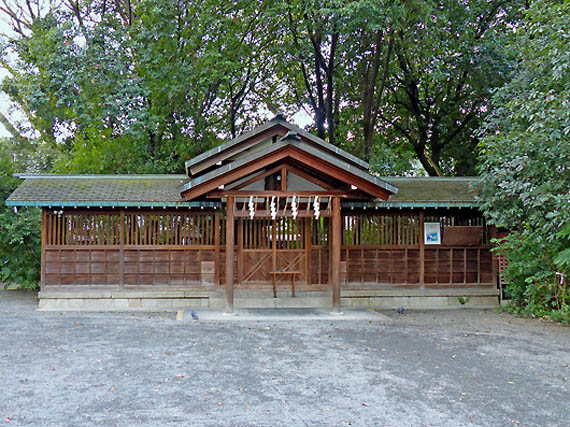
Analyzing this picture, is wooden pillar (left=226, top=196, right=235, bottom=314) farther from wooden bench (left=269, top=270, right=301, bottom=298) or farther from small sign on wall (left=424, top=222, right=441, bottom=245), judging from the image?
small sign on wall (left=424, top=222, right=441, bottom=245)

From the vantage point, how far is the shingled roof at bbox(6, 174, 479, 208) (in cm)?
1099

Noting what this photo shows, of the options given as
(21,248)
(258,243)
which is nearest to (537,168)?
(258,243)

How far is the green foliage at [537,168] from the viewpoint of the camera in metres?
8.86

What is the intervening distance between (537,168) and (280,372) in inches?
266

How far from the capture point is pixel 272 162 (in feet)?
33.2

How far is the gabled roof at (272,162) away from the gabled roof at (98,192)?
0.65 m

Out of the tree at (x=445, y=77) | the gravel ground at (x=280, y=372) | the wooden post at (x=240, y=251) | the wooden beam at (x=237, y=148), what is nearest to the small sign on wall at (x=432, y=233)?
the gravel ground at (x=280, y=372)

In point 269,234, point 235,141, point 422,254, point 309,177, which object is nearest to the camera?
point 309,177

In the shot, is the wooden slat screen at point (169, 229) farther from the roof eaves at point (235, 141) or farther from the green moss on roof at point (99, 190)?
the roof eaves at point (235, 141)

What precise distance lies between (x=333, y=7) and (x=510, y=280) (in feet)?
29.7

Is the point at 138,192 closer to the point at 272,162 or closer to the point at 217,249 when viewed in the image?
the point at 217,249

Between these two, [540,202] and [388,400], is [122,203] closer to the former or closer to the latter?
[388,400]

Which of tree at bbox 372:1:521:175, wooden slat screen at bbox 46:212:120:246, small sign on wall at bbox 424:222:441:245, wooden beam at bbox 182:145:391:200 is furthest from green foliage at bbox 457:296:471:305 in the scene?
wooden slat screen at bbox 46:212:120:246

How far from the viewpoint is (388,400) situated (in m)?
5.24
